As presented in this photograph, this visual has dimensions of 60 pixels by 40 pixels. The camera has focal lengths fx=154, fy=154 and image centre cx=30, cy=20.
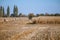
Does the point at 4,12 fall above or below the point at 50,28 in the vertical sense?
above

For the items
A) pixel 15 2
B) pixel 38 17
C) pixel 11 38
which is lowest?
pixel 11 38

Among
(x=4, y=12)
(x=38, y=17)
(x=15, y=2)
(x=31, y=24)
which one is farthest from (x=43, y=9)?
(x=4, y=12)

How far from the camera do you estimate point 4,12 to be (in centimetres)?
288

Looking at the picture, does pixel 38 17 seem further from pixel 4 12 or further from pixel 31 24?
pixel 4 12

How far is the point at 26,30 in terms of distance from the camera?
8.73 feet

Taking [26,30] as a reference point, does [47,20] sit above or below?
above

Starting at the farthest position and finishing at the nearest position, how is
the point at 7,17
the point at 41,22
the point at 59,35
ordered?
the point at 7,17 → the point at 41,22 → the point at 59,35

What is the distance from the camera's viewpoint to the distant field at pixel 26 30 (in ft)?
8.21

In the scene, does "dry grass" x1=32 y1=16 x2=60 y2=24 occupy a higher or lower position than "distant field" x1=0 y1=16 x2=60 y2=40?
higher

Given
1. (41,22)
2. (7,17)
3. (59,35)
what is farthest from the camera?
(7,17)

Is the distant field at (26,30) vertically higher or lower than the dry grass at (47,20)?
lower

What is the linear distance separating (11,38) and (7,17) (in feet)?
1.48

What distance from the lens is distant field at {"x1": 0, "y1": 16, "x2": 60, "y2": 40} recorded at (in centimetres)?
250

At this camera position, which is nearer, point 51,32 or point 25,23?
point 51,32
